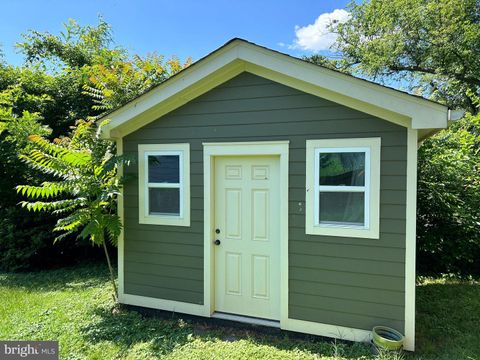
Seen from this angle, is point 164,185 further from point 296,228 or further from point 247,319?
point 247,319

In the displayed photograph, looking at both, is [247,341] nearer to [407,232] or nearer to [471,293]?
[407,232]

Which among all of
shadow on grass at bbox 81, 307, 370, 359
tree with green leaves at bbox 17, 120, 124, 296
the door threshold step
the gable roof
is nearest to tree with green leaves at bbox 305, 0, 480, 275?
the gable roof

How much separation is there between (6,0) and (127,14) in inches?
199

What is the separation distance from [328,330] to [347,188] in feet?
5.84

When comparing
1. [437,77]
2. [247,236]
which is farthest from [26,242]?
[437,77]

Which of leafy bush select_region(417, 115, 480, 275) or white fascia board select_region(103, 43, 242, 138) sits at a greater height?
white fascia board select_region(103, 43, 242, 138)

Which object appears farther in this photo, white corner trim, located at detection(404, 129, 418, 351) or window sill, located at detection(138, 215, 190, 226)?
window sill, located at detection(138, 215, 190, 226)

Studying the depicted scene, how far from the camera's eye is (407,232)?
3.40 meters

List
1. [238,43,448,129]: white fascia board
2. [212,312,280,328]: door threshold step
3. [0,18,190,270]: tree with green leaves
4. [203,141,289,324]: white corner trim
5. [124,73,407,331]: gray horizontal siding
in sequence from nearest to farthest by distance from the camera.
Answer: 1. [238,43,448,129]: white fascia board
2. [124,73,407,331]: gray horizontal siding
3. [203,141,289,324]: white corner trim
4. [212,312,280,328]: door threshold step
5. [0,18,190,270]: tree with green leaves

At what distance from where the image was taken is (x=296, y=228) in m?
3.87

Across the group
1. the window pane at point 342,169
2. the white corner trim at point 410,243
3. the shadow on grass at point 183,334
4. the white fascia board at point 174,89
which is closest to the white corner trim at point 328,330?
the shadow on grass at point 183,334

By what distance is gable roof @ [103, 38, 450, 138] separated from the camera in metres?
3.25

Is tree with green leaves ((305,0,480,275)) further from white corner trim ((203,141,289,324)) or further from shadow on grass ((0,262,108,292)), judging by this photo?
shadow on grass ((0,262,108,292))

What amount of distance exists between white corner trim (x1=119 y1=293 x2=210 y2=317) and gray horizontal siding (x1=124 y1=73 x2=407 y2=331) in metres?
0.09
